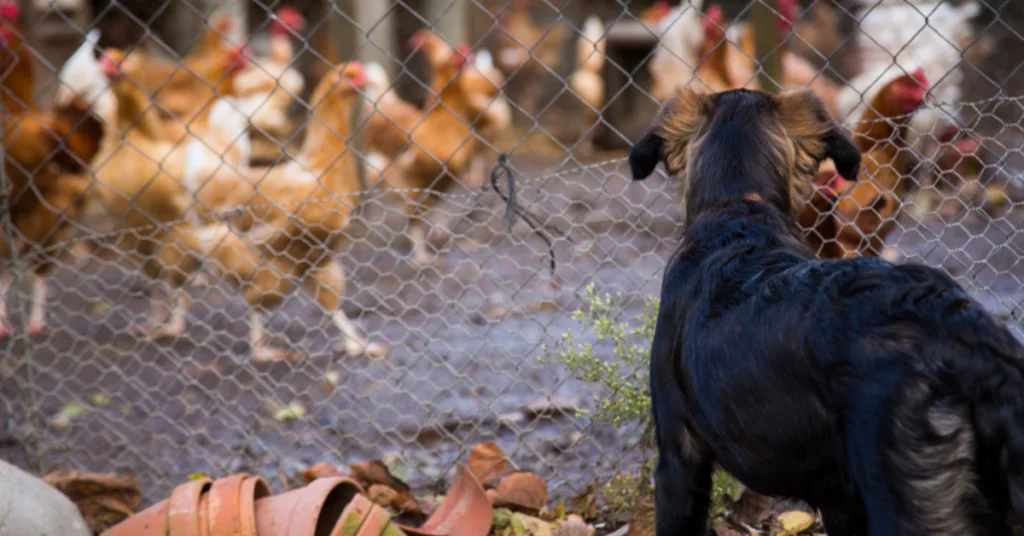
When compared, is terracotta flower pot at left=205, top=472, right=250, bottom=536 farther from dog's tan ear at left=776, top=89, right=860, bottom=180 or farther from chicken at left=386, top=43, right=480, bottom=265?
chicken at left=386, top=43, right=480, bottom=265

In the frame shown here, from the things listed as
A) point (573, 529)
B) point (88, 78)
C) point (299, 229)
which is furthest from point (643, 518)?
point (88, 78)

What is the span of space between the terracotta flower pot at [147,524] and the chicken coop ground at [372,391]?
2.54 ft

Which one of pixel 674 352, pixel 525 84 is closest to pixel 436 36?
pixel 525 84

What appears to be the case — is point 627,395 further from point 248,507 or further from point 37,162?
point 37,162

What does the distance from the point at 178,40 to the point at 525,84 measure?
4430mm

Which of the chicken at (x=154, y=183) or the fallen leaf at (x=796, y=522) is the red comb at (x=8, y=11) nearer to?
the chicken at (x=154, y=183)

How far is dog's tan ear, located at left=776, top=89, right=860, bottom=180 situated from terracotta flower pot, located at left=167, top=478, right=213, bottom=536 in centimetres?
162

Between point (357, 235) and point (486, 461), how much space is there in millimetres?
3670

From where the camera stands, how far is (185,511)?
7.42ft

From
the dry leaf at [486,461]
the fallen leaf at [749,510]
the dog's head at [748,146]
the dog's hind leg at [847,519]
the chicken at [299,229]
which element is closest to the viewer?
the dog's hind leg at [847,519]

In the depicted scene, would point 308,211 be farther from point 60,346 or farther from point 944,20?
point 944,20

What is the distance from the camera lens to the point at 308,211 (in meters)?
4.55

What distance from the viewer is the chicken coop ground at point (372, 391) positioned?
309cm

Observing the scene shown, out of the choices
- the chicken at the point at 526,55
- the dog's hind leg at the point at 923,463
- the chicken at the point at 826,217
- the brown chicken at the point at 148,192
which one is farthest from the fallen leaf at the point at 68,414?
the chicken at the point at 526,55
